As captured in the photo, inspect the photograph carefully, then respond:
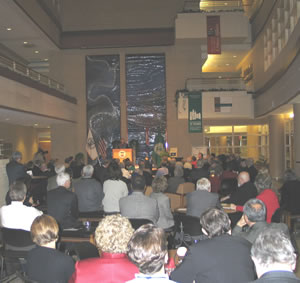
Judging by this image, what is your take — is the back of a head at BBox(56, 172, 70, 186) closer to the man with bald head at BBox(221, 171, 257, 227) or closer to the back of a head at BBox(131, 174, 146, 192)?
the back of a head at BBox(131, 174, 146, 192)

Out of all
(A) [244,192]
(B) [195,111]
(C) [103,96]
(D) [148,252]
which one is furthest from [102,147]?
(D) [148,252]

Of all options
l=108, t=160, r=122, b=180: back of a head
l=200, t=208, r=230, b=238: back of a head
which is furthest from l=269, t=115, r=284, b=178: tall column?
l=200, t=208, r=230, b=238: back of a head

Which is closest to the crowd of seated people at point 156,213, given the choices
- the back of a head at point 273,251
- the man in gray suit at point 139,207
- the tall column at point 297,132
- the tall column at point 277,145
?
the man in gray suit at point 139,207

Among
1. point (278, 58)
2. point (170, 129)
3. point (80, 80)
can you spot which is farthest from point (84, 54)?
point (278, 58)

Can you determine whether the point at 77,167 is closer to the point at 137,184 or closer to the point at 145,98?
the point at 137,184

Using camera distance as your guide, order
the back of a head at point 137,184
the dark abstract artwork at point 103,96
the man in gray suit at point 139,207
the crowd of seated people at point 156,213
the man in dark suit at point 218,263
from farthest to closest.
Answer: the dark abstract artwork at point 103,96
the back of a head at point 137,184
the man in gray suit at point 139,207
the man in dark suit at point 218,263
the crowd of seated people at point 156,213

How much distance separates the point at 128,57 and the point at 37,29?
603 centimetres

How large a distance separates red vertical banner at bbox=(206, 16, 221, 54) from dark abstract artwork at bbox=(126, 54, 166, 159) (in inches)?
128

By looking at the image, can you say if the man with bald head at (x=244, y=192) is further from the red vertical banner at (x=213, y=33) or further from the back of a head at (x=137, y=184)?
the red vertical banner at (x=213, y=33)

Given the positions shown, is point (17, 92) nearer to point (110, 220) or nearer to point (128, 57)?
point (128, 57)

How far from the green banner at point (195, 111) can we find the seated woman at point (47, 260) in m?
17.0

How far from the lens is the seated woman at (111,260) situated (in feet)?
9.02

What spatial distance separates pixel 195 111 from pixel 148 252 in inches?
727

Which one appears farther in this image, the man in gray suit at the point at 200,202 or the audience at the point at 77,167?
the audience at the point at 77,167
